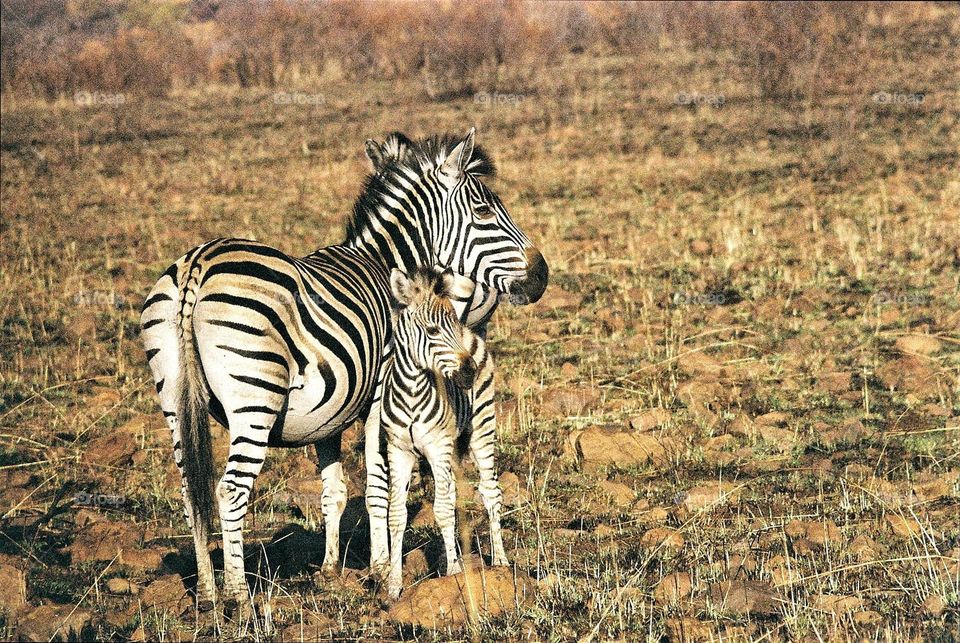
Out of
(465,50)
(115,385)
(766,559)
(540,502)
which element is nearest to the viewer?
(766,559)

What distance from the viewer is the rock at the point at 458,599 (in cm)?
541

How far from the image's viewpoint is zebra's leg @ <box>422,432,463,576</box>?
233 inches

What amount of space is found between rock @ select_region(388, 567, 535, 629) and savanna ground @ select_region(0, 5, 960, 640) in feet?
0.24

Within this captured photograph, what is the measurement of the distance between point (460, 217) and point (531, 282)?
0.54m

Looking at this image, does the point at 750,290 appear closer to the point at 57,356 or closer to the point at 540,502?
the point at 540,502

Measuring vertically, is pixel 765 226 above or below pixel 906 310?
above

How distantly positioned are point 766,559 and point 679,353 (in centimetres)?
395

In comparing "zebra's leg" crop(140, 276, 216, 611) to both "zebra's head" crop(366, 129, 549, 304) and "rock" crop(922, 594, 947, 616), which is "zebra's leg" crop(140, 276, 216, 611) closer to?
"zebra's head" crop(366, 129, 549, 304)

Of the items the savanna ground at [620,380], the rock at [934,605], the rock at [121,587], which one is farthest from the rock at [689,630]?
the rock at [121,587]

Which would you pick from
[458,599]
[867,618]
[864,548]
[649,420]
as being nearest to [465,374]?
[458,599]

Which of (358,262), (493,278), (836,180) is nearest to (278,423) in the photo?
(358,262)

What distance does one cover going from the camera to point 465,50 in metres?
26.8

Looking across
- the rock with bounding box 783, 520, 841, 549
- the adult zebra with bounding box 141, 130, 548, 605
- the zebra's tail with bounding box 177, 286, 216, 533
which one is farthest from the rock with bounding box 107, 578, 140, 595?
the rock with bounding box 783, 520, 841, 549

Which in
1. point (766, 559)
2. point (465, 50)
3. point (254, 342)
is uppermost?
point (465, 50)
